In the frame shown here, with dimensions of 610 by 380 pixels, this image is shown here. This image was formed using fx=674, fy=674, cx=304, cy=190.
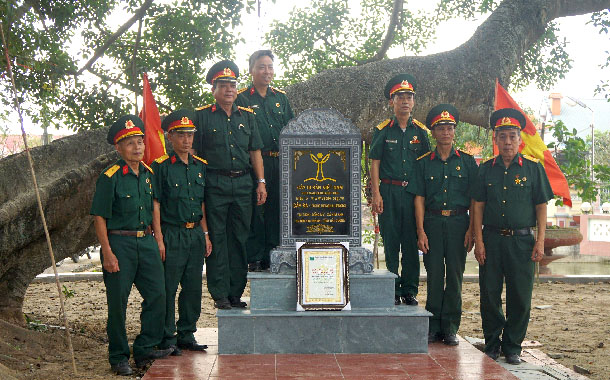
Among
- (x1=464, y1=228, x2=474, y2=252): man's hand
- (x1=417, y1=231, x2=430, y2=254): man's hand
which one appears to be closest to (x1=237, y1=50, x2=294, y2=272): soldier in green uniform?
(x1=417, y1=231, x2=430, y2=254): man's hand

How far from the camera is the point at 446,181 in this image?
5.49 metres

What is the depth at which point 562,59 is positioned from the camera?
34.2ft

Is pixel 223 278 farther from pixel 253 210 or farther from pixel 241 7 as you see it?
pixel 241 7

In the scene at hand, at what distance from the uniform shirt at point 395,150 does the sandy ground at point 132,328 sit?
7.58ft

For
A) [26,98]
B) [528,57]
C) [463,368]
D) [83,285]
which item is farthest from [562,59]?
[83,285]

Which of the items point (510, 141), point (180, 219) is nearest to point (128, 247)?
point (180, 219)

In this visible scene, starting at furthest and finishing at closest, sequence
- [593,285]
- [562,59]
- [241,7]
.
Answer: [593,285] < [562,59] < [241,7]

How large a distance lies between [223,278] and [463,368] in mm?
1992

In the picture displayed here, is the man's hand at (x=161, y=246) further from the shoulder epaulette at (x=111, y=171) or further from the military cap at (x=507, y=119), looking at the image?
the military cap at (x=507, y=119)

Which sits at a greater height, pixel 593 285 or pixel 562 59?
pixel 562 59

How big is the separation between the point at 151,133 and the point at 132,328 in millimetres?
2510

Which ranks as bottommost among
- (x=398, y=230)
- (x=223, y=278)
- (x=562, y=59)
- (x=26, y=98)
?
(x=223, y=278)

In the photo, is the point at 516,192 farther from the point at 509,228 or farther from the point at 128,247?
the point at 128,247

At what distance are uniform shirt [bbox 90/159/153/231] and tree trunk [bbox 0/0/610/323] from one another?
1512mm
